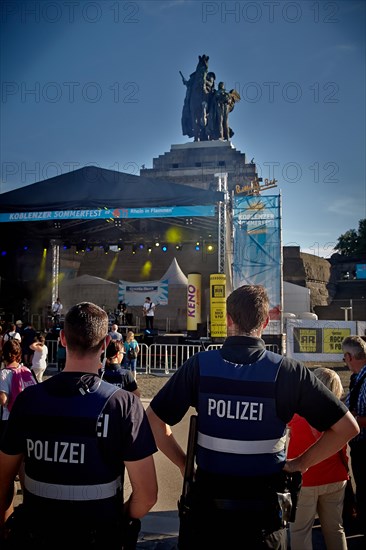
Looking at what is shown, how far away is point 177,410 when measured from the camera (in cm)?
232

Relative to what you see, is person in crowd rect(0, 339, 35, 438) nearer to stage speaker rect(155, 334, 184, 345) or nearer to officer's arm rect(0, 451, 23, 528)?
officer's arm rect(0, 451, 23, 528)

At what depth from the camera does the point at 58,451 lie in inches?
76.5

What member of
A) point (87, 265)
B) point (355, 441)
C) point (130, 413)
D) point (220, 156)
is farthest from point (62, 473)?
point (220, 156)

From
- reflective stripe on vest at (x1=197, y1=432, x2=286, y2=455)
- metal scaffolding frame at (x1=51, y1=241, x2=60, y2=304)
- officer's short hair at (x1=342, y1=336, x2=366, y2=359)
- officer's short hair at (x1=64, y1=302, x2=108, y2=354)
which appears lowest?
reflective stripe on vest at (x1=197, y1=432, x2=286, y2=455)

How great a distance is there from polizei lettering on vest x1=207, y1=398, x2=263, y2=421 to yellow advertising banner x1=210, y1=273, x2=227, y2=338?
526 inches

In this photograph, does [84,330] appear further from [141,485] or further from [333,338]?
[333,338]

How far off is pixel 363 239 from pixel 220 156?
99.9ft

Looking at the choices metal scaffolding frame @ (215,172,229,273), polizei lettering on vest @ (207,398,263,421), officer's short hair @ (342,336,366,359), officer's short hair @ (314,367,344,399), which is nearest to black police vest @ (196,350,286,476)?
polizei lettering on vest @ (207,398,263,421)

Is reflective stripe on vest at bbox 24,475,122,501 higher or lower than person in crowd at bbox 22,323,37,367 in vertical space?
higher

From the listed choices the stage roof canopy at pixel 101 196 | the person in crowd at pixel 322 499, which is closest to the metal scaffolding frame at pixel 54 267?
the stage roof canopy at pixel 101 196

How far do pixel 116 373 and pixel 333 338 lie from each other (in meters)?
10.6

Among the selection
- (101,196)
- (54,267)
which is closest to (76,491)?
(101,196)

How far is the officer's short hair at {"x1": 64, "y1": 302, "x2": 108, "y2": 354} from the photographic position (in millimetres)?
2115

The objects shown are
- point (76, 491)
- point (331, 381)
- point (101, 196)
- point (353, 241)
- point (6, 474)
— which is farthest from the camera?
point (353, 241)
